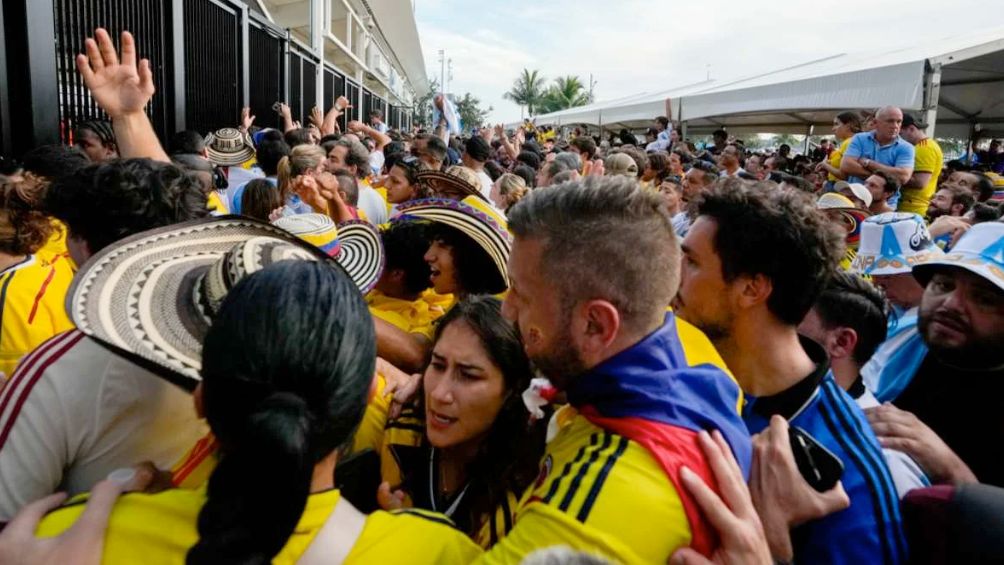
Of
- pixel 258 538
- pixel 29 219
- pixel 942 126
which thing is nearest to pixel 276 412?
pixel 258 538

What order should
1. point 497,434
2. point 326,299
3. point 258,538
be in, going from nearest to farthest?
point 258,538 < point 326,299 < point 497,434

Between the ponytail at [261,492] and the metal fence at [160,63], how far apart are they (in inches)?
183

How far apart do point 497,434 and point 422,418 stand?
27 cm

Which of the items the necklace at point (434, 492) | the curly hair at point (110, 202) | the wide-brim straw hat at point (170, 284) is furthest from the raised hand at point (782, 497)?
the curly hair at point (110, 202)

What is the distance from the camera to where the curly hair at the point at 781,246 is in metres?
2.06

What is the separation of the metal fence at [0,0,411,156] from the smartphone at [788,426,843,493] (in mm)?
5136

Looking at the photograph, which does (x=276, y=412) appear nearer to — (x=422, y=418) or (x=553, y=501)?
(x=553, y=501)

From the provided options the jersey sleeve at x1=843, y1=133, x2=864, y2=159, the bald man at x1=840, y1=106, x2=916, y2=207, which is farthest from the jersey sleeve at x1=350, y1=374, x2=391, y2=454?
the jersey sleeve at x1=843, y1=133, x2=864, y2=159

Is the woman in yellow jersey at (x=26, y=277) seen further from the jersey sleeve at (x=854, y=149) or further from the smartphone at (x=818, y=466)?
the jersey sleeve at (x=854, y=149)

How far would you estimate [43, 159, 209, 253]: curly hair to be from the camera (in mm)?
1923

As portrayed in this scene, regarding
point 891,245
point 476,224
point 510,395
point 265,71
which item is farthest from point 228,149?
point 891,245

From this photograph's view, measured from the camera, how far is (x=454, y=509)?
1.92m

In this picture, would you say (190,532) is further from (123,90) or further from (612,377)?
(123,90)

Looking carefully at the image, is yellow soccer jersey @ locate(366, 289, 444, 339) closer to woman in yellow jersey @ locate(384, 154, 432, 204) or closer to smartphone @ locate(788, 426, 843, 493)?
smartphone @ locate(788, 426, 843, 493)
